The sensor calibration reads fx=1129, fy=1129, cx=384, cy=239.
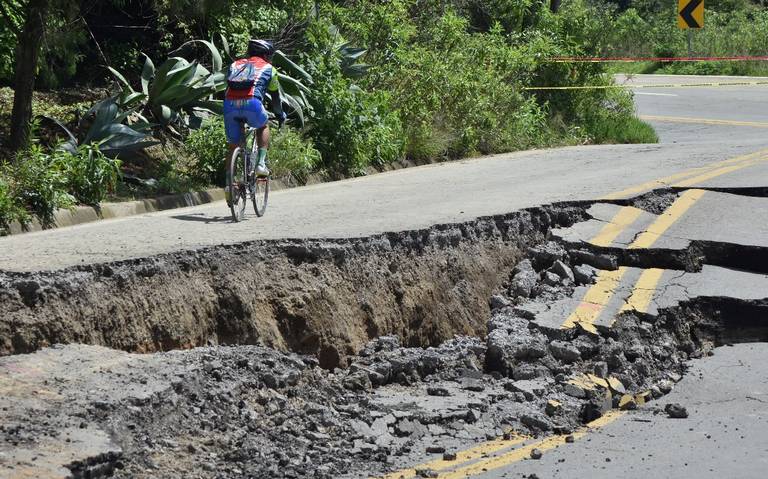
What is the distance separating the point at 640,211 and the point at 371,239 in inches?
146

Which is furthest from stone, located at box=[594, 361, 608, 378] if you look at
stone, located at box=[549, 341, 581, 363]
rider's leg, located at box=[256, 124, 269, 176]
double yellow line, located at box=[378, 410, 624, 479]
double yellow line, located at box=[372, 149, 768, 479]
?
rider's leg, located at box=[256, 124, 269, 176]

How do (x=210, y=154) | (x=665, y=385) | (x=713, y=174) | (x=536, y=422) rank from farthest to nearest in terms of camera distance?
(x=713, y=174) < (x=210, y=154) < (x=665, y=385) < (x=536, y=422)

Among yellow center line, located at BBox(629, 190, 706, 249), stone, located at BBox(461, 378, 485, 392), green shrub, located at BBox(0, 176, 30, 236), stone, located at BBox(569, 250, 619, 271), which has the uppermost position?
green shrub, located at BBox(0, 176, 30, 236)

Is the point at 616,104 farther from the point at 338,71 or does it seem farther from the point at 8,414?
the point at 8,414

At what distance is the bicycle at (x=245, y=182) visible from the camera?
33.4ft

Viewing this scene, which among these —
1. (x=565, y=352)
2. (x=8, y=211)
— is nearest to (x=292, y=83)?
(x=8, y=211)

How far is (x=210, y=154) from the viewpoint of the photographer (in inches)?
513

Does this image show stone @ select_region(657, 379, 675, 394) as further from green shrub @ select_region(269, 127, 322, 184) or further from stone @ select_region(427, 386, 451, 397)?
green shrub @ select_region(269, 127, 322, 184)

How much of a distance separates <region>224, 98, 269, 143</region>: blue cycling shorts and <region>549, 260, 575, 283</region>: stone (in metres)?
2.97

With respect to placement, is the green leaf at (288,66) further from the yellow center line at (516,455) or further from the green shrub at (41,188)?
the yellow center line at (516,455)

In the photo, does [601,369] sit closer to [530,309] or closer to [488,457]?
[530,309]

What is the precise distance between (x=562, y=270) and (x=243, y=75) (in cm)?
332

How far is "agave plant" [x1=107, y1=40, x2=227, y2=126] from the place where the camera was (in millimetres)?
13594

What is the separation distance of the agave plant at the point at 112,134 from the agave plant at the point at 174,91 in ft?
1.86
